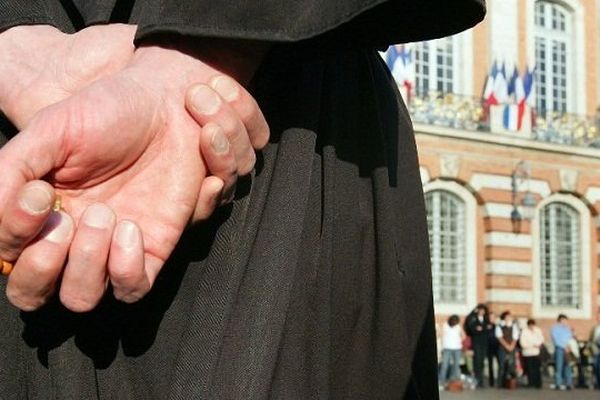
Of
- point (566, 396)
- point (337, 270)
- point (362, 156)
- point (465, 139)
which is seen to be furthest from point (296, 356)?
point (465, 139)

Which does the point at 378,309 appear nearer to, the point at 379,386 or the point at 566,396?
the point at 379,386

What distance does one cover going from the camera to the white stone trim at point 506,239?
19656mm

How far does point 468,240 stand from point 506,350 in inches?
170

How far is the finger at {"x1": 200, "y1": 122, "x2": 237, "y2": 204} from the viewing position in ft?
3.01

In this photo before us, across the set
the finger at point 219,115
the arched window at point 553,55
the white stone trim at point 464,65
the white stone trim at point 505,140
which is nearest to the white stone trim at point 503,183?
the white stone trim at point 505,140

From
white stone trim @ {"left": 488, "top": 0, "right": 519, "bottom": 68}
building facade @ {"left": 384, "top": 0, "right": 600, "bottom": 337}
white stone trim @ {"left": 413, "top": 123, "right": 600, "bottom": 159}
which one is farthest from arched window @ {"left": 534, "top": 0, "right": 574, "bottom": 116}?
white stone trim @ {"left": 413, "top": 123, "right": 600, "bottom": 159}

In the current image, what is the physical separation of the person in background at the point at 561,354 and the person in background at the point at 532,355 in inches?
10.7

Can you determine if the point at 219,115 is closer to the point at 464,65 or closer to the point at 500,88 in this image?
the point at 500,88

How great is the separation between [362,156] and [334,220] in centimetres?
10

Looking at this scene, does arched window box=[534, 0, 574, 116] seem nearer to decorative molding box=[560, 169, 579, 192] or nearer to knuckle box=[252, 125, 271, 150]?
decorative molding box=[560, 169, 579, 192]

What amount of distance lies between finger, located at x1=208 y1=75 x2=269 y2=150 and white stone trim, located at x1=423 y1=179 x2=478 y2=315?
18.4 metres

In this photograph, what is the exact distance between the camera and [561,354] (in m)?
16.2

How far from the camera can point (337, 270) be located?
1.14 m

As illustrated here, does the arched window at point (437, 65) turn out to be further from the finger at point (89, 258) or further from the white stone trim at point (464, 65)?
the finger at point (89, 258)
